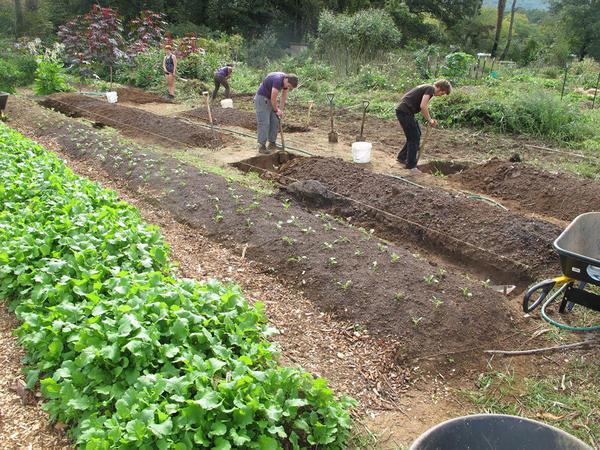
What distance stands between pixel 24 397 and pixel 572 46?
141ft

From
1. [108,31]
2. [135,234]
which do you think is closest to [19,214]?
[135,234]

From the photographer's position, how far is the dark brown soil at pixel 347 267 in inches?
174

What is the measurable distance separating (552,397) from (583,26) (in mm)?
42184

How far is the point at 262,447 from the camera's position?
276cm

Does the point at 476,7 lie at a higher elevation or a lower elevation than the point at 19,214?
higher

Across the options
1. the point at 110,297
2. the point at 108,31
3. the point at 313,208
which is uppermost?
the point at 108,31

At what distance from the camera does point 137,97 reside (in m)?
15.8

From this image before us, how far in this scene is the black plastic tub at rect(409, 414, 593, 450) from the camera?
2201 millimetres

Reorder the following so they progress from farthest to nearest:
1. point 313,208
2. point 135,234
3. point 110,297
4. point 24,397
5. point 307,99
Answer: point 307,99 → point 313,208 → point 135,234 → point 110,297 → point 24,397

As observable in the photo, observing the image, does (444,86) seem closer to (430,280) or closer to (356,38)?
(430,280)

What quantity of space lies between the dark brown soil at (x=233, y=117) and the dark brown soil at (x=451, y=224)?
3.96m

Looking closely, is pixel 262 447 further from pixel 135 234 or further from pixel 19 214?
pixel 19 214

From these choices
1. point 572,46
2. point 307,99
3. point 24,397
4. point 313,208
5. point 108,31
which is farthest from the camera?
point 572,46

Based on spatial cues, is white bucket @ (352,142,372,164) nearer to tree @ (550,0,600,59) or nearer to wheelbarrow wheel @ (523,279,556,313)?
wheelbarrow wheel @ (523,279,556,313)
